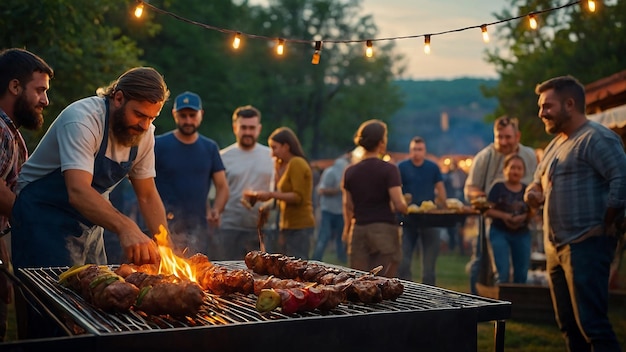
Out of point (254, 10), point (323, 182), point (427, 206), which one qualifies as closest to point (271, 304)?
point (427, 206)

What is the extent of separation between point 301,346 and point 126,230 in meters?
1.44

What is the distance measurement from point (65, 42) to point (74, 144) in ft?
24.4

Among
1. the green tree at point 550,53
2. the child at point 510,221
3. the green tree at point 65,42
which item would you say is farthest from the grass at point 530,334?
the green tree at point 550,53

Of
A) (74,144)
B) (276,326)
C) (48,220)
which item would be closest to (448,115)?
(48,220)

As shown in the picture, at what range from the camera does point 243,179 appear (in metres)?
8.74

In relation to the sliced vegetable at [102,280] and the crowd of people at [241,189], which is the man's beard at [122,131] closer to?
the crowd of people at [241,189]

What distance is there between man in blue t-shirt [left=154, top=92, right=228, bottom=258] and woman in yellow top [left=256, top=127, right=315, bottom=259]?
790 millimetres

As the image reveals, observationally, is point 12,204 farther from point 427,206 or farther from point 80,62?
point 80,62

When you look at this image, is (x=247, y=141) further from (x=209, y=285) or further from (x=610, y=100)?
(x=610, y=100)

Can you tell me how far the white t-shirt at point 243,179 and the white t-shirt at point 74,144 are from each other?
3.87m

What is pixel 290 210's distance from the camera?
837 centimetres

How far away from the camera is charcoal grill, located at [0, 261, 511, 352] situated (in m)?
2.65

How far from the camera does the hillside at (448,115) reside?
80688mm

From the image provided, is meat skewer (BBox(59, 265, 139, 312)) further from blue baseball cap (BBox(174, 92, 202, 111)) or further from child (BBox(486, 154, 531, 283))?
child (BBox(486, 154, 531, 283))
